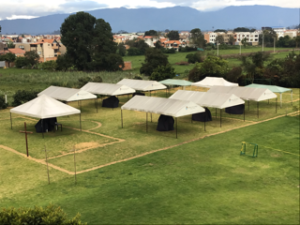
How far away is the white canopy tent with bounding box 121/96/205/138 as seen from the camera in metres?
22.7

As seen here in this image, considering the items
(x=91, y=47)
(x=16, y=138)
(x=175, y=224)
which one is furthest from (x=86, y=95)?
(x=91, y=47)

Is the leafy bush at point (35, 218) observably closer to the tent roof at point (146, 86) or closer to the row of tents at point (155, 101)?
the row of tents at point (155, 101)

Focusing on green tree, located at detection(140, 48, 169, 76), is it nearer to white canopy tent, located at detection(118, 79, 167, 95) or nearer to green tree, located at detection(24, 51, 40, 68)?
white canopy tent, located at detection(118, 79, 167, 95)

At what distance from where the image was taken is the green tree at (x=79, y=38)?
65.6 m

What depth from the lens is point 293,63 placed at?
44.9 metres

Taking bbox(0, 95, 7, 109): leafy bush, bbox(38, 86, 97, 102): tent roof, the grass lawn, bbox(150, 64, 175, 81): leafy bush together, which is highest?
bbox(150, 64, 175, 81): leafy bush

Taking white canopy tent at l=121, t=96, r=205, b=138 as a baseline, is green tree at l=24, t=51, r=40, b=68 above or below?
above

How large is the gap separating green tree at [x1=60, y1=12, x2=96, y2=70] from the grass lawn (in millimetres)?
48518

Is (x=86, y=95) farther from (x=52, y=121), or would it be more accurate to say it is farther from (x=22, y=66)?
(x=22, y=66)

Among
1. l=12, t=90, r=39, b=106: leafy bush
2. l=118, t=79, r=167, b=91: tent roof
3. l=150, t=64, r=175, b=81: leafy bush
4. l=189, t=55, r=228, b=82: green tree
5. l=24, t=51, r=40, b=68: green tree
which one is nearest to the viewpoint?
l=12, t=90, r=39, b=106: leafy bush

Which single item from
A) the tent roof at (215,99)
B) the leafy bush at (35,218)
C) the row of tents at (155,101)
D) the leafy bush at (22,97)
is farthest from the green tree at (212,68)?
the leafy bush at (35,218)

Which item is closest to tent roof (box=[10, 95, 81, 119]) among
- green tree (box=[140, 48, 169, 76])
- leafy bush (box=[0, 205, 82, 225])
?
leafy bush (box=[0, 205, 82, 225])

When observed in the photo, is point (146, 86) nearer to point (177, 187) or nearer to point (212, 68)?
point (212, 68)

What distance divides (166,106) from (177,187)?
389 inches
